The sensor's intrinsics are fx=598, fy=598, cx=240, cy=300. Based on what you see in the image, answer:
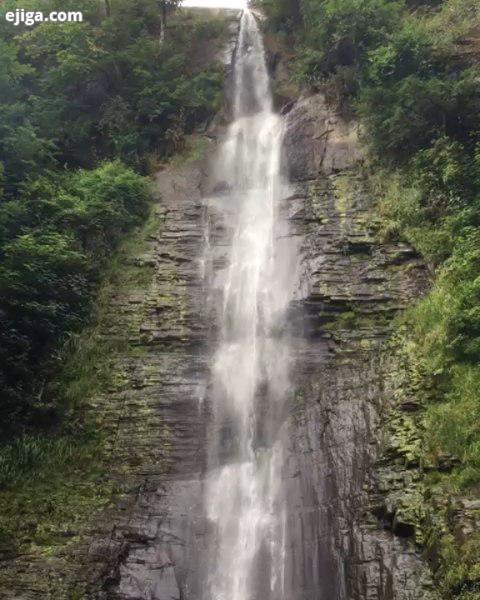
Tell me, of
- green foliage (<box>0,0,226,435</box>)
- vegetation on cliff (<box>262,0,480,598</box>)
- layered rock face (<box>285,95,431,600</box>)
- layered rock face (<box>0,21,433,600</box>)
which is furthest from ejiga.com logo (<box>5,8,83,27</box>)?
layered rock face (<box>285,95,431,600</box>)

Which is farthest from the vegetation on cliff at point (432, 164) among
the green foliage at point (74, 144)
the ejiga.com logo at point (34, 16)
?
the ejiga.com logo at point (34, 16)

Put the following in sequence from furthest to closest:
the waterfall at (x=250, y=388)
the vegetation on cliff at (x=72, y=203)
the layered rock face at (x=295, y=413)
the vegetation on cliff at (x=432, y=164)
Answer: the vegetation on cliff at (x=72, y=203) < the waterfall at (x=250, y=388) < the vegetation on cliff at (x=432, y=164) < the layered rock face at (x=295, y=413)

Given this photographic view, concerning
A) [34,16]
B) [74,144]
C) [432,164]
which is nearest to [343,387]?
[432,164]

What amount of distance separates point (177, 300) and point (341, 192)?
4988 mm

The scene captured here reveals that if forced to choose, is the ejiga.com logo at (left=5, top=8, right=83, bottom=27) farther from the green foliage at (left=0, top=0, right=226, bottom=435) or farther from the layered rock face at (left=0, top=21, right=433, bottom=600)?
the layered rock face at (left=0, top=21, right=433, bottom=600)

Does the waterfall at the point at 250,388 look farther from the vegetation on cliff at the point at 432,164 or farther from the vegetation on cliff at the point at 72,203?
the vegetation on cliff at the point at 432,164

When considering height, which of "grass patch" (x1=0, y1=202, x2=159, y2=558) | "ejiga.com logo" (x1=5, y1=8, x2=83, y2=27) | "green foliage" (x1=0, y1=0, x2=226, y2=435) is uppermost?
"ejiga.com logo" (x1=5, y1=8, x2=83, y2=27)

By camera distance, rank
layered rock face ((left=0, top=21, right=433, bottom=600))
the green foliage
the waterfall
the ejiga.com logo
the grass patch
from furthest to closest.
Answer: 1. the ejiga.com logo
2. the green foliage
3. the grass patch
4. the waterfall
5. layered rock face ((left=0, top=21, right=433, bottom=600))

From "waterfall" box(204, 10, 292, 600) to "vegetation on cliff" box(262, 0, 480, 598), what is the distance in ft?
7.69

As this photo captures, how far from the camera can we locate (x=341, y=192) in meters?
14.5

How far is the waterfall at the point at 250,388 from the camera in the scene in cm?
863

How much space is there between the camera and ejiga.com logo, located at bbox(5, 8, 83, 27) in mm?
19891

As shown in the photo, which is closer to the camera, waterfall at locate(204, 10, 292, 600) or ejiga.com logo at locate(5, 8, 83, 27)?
waterfall at locate(204, 10, 292, 600)

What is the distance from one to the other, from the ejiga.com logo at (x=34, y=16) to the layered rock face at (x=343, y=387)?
32.7 ft
